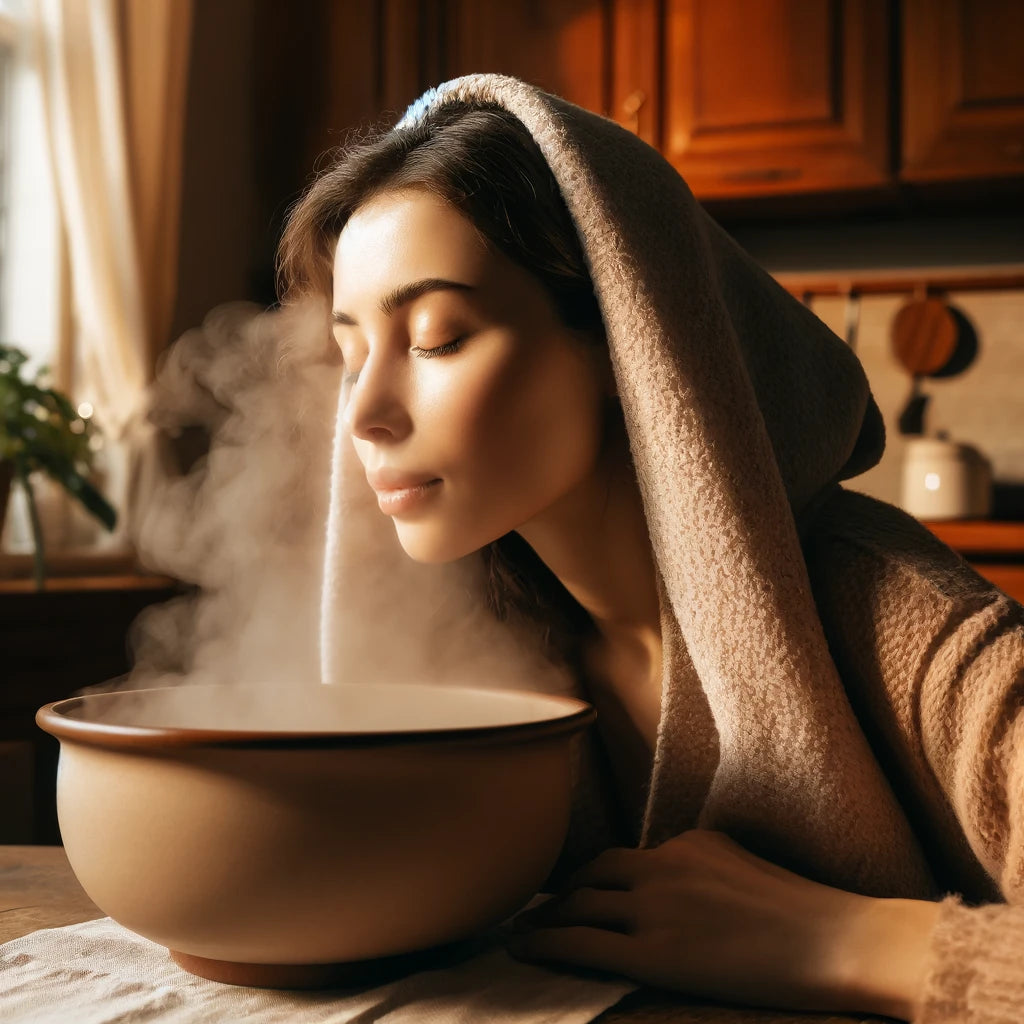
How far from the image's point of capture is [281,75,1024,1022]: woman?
0.67 m

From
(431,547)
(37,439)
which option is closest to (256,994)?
(431,547)

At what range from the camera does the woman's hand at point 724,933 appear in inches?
21.9

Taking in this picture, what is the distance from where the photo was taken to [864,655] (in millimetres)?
759

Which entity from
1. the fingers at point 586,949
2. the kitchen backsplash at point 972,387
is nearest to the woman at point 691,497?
the fingers at point 586,949

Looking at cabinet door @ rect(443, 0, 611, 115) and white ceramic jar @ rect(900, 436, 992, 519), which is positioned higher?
cabinet door @ rect(443, 0, 611, 115)

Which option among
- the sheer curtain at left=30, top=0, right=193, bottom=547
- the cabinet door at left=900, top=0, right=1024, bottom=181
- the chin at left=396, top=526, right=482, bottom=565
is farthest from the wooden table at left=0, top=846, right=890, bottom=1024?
the cabinet door at left=900, top=0, right=1024, bottom=181

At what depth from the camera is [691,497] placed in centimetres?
74

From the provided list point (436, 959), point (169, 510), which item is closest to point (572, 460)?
point (436, 959)

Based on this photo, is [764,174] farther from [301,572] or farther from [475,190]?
[475,190]

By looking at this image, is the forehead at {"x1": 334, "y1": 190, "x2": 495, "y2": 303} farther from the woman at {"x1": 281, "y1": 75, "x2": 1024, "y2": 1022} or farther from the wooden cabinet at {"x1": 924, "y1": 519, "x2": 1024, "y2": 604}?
the wooden cabinet at {"x1": 924, "y1": 519, "x2": 1024, "y2": 604}

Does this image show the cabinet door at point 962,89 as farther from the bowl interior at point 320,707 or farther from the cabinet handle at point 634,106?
the bowl interior at point 320,707

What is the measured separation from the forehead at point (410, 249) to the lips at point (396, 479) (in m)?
0.12

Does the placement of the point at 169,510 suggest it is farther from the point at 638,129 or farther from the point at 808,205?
the point at 808,205

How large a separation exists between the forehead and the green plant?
63.2 inches
